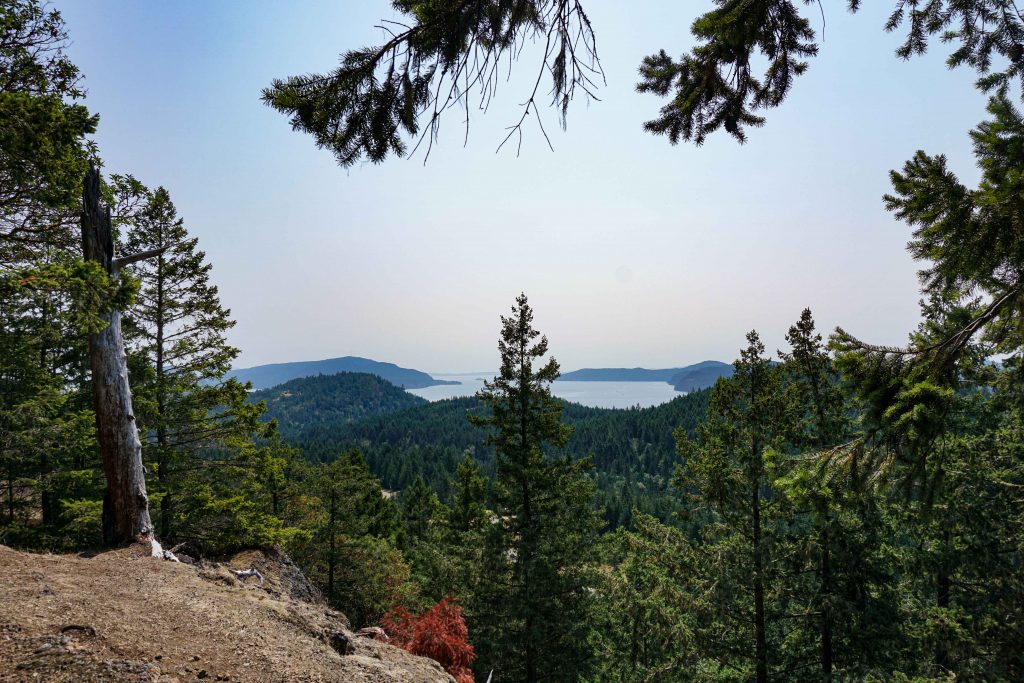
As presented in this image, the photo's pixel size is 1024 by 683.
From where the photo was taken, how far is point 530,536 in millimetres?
12219

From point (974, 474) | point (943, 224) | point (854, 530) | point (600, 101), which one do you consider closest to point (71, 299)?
point (600, 101)

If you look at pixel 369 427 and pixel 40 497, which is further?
pixel 369 427

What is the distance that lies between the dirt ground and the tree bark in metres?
1.83

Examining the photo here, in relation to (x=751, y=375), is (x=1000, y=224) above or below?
above

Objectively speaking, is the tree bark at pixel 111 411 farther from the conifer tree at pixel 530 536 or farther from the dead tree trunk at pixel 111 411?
the conifer tree at pixel 530 536

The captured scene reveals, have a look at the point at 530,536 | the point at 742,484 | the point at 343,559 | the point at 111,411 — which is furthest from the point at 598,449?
the point at 111,411

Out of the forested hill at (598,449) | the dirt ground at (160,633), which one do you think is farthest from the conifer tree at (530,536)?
the forested hill at (598,449)

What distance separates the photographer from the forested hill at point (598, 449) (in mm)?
77750

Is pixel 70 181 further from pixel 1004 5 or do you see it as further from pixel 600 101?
pixel 1004 5

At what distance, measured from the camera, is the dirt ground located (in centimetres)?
333

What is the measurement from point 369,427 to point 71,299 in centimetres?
16405

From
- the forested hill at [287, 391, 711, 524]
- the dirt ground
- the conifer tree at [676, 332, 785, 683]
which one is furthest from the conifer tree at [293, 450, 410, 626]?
the forested hill at [287, 391, 711, 524]

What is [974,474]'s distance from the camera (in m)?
9.33

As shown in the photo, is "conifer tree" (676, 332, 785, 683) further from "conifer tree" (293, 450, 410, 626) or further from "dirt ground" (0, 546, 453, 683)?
"conifer tree" (293, 450, 410, 626)
